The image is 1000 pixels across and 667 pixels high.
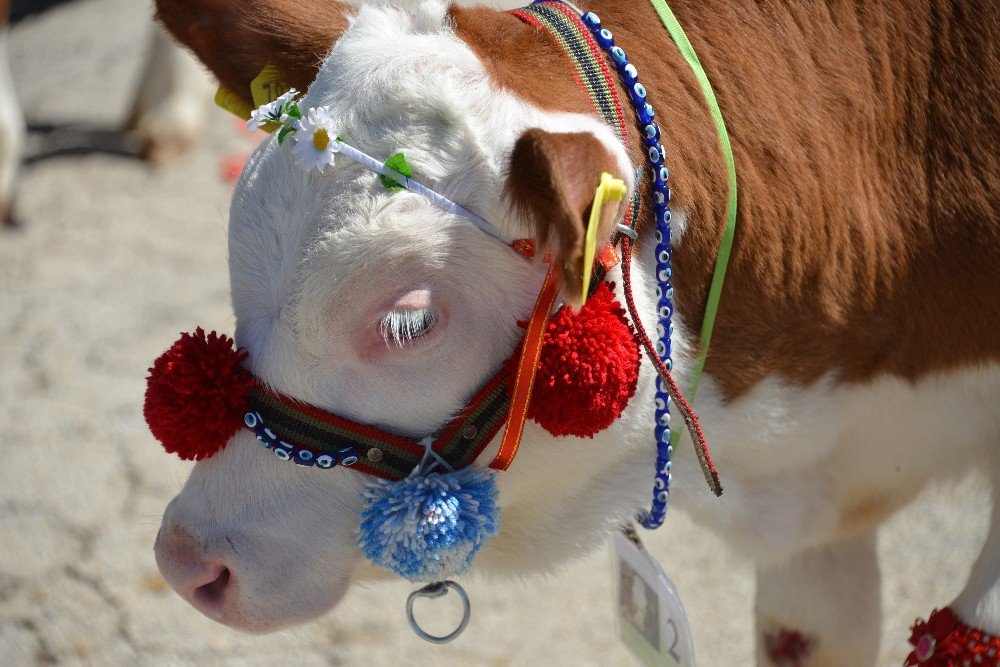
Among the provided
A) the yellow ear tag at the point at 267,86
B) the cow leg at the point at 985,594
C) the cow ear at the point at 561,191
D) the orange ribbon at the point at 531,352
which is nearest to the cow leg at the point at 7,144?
the yellow ear tag at the point at 267,86

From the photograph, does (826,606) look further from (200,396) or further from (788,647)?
(200,396)

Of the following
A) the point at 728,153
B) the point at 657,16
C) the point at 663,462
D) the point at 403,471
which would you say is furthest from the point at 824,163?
the point at 403,471

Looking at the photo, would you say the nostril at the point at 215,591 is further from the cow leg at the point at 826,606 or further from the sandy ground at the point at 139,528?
the cow leg at the point at 826,606

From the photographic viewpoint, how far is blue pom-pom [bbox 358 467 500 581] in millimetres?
1516

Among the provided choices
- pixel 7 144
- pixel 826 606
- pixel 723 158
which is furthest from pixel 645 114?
pixel 7 144

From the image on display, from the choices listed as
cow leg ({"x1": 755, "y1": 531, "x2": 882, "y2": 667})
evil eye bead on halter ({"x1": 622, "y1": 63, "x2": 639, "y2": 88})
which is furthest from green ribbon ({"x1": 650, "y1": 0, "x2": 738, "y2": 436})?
cow leg ({"x1": 755, "y1": 531, "x2": 882, "y2": 667})

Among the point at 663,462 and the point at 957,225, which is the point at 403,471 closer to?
the point at 663,462

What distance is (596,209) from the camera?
122cm

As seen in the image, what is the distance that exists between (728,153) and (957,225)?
41cm

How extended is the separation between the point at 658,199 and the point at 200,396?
2.25 feet

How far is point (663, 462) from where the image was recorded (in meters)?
1.68

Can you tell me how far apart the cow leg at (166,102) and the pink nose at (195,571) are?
11.6 ft

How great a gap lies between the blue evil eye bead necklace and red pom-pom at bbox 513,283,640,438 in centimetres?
7

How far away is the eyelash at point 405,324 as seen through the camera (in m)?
1.40
